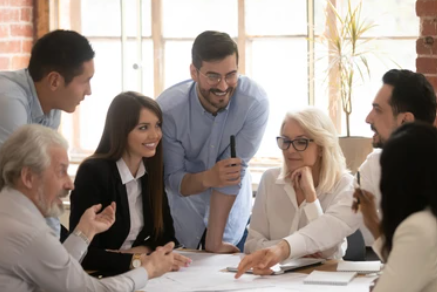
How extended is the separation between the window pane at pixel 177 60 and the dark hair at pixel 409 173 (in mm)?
3143

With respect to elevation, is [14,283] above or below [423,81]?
below

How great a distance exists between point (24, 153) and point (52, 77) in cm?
68

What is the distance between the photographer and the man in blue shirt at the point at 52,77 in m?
3.00

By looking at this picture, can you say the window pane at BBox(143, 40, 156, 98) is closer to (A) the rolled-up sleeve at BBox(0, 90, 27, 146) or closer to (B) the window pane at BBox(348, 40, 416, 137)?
(B) the window pane at BBox(348, 40, 416, 137)

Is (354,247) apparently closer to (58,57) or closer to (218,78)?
(218,78)

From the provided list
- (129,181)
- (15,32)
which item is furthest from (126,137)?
(15,32)

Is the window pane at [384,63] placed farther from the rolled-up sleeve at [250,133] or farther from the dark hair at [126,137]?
the dark hair at [126,137]

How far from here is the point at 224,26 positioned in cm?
492

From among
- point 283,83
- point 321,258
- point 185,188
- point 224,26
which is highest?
point 224,26

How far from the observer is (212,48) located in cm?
338

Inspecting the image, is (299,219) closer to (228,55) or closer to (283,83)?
(228,55)

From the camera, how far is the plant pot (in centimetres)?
418

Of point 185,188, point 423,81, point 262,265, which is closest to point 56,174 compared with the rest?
point 262,265

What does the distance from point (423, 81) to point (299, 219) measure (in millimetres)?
740
